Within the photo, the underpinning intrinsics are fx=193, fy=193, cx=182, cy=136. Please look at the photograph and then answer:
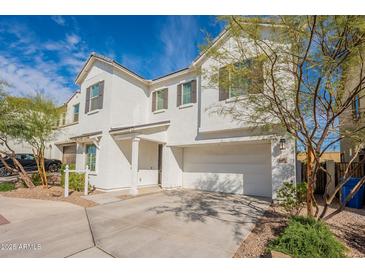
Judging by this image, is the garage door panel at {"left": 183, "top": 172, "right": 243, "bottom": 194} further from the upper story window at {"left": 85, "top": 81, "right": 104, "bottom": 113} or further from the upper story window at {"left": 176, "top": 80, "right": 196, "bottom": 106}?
the upper story window at {"left": 85, "top": 81, "right": 104, "bottom": 113}

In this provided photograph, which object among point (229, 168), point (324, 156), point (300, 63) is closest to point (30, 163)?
point (229, 168)

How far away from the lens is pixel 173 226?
517 cm

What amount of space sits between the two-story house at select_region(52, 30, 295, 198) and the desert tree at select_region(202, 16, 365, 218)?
11.5ft

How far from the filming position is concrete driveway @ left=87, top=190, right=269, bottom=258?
12.7ft

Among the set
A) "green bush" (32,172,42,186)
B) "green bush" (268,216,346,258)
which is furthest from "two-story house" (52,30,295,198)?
"green bush" (268,216,346,258)

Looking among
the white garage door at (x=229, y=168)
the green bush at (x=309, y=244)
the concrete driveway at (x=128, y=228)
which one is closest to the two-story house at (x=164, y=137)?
the white garage door at (x=229, y=168)

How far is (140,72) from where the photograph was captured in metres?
12.6

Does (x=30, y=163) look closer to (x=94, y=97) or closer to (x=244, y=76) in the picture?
(x=94, y=97)

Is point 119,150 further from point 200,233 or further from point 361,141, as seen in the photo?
→ point 361,141

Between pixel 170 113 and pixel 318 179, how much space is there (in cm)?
871

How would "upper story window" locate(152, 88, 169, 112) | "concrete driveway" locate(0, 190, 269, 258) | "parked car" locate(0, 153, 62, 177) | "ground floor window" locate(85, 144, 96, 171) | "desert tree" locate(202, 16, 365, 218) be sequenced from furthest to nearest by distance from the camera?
"parked car" locate(0, 153, 62, 177), "upper story window" locate(152, 88, 169, 112), "ground floor window" locate(85, 144, 96, 171), "concrete driveway" locate(0, 190, 269, 258), "desert tree" locate(202, 16, 365, 218)

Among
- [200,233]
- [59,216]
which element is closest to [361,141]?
[200,233]

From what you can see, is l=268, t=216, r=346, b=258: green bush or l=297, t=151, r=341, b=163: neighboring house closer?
l=268, t=216, r=346, b=258: green bush

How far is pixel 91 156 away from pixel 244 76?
10240 mm
